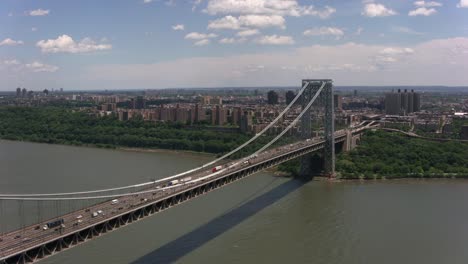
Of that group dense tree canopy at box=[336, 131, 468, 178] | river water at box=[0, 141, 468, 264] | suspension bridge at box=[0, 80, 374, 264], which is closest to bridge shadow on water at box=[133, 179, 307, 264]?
river water at box=[0, 141, 468, 264]

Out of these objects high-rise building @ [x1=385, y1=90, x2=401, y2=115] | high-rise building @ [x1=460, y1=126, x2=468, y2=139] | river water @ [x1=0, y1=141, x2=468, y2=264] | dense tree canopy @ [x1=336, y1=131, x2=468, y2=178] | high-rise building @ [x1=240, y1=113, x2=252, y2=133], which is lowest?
river water @ [x1=0, y1=141, x2=468, y2=264]

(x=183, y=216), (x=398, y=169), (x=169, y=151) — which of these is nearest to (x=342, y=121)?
(x=169, y=151)

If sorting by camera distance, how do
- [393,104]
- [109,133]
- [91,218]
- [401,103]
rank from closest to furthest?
[91,218], [109,133], [393,104], [401,103]

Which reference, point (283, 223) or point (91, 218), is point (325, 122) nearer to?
point (283, 223)

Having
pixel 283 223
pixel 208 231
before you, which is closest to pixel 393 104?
pixel 283 223

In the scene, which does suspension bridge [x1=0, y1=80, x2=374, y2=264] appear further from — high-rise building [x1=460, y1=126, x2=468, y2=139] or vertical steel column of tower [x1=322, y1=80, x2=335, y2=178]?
high-rise building [x1=460, y1=126, x2=468, y2=139]

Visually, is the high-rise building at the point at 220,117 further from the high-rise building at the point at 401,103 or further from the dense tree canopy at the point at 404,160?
the high-rise building at the point at 401,103
